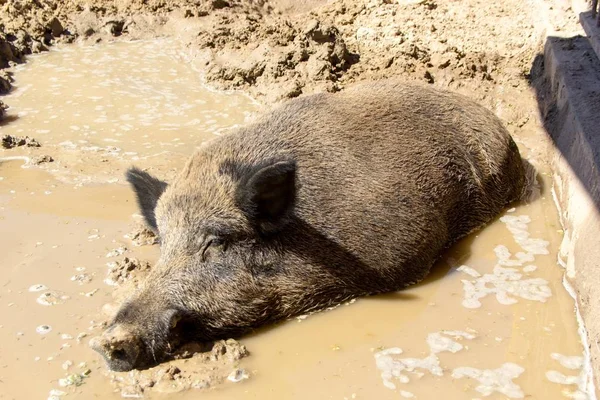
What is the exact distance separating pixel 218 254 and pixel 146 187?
0.81 metres

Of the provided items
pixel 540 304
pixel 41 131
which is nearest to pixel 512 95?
pixel 540 304

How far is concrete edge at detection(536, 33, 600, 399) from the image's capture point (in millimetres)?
4164

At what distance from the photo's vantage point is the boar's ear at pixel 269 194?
13.4ft

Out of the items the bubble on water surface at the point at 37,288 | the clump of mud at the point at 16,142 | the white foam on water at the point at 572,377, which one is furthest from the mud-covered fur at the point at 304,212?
the clump of mud at the point at 16,142

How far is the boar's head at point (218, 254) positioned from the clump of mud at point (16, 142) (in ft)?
11.2

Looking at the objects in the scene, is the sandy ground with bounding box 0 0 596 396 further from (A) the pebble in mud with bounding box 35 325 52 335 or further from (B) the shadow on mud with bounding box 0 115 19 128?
(A) the pebble in mud with bounding box 35 325 52 335

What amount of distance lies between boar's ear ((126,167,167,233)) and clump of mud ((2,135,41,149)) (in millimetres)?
3052

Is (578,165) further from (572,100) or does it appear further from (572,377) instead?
(572,377)

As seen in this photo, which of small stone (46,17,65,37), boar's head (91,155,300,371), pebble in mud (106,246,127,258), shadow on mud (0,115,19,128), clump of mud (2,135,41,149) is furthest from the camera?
small stone (46,17,65,37)

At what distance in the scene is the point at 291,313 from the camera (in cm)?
437

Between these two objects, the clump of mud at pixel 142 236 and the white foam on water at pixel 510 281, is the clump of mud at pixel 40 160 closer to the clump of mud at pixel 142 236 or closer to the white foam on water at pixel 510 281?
the clump of mud at pixel 142 236

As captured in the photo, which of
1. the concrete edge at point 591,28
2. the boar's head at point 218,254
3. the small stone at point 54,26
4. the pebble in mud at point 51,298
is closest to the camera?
the boar's head at point 218,254

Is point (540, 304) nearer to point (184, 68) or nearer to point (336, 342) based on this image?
point (336, 342)

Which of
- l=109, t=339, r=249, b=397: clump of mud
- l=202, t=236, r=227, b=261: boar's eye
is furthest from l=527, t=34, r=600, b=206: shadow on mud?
l=109, t=339, r=249, b=397: clump of mud
